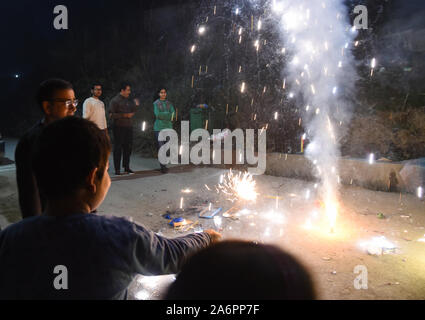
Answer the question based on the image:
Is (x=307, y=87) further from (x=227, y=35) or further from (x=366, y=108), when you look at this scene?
(x=227, y=35)

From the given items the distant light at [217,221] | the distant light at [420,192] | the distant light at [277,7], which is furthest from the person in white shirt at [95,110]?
the distant light at [420,192]

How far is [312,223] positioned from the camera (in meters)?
4.52

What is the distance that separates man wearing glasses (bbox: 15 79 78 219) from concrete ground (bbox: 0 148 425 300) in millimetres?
1239

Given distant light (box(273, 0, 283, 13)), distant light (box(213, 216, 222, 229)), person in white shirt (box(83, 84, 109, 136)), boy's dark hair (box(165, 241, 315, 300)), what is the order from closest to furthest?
boy's dark hair (box(165, 241, 315, 300)), distant light (box(213, 216, 222, 229)), person in white shirt (box(83, 84, 109, 136)), distant light (box(273, 0, 283, 13))

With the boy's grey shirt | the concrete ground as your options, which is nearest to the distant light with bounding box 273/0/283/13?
the concrete ground

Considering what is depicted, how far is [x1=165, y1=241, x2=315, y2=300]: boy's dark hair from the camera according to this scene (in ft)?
7.98

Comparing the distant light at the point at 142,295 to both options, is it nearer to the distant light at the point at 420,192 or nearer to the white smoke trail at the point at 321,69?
the white smoke trail at the point at 321,69

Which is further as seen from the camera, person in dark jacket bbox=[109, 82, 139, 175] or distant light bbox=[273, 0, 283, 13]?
distant light bbox=[273, 0, 283, 13]

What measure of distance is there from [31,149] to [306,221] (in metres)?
3.84

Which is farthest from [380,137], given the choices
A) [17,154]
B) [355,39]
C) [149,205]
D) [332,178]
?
[17,154]

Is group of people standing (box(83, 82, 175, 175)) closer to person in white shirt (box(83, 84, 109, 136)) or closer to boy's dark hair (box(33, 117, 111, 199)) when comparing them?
person in white shirt (box(83, 84, 109, 136))

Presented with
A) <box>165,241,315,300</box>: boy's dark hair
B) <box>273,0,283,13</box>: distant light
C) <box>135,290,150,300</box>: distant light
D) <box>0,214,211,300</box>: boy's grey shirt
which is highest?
<box>273,0,283,13</box>: distant light

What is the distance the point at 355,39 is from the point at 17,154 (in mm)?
10327
